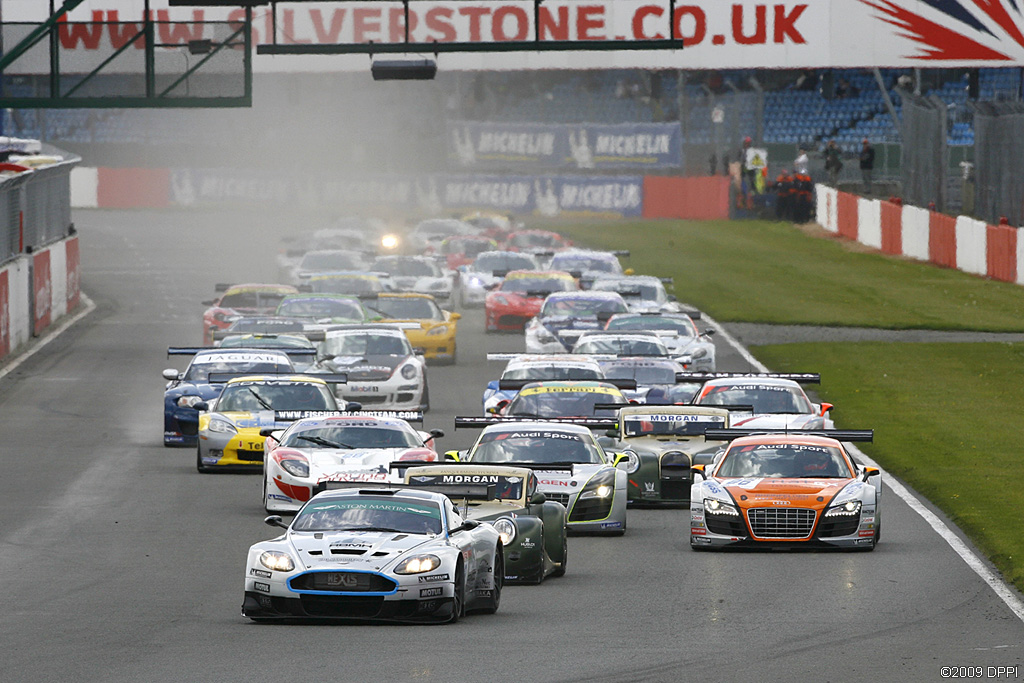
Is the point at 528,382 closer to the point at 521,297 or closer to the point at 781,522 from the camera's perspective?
the point at 781,522

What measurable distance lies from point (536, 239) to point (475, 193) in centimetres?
1897

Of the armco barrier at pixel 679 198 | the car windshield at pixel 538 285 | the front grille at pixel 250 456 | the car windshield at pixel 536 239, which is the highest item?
the armco barrier at pixel 679 198

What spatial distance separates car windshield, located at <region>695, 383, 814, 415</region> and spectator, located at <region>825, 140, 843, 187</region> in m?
49.1

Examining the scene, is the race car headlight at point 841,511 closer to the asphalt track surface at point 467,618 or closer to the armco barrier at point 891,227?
the asphalt track surface at point 467,618

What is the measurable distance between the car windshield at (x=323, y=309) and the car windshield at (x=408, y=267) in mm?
11129

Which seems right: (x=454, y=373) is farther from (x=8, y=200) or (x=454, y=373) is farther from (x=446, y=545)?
(x=446, y=545)

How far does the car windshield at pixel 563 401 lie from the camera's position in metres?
26.0

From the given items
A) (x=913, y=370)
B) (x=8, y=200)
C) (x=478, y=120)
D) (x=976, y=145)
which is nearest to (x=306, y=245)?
(x=8, y=200)

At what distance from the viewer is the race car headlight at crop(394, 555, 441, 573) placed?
47.0 ft

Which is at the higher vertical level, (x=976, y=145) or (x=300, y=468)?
(x=976, y=145)

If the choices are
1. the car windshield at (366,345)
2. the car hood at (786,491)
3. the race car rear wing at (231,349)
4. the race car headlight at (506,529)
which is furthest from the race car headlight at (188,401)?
the race car headlight at (506,529)

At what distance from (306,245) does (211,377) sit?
2904 cm

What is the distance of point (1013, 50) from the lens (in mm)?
64188

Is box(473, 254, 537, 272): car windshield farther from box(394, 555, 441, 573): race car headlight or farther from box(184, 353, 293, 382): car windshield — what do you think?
box(394, 555, 441, 573): race car headlight
